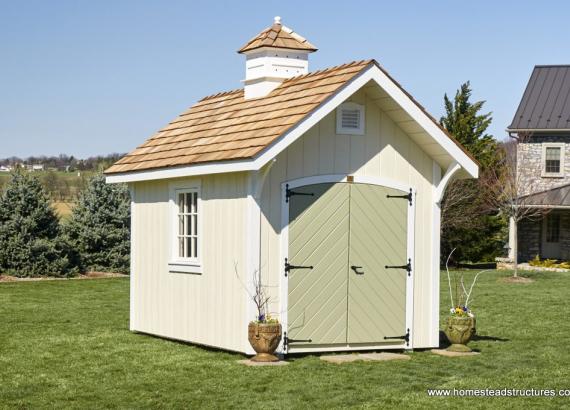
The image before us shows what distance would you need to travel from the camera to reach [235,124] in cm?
1412

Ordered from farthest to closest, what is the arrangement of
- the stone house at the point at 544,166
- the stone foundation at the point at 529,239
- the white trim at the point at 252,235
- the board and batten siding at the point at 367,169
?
the stone foundation at the point at 529,239 → the stone house at the point at 544,166 → the board and batten siding at the point at 367,169 → the white trim at the point at 252,235

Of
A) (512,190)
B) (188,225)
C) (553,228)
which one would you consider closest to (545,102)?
(553,228)

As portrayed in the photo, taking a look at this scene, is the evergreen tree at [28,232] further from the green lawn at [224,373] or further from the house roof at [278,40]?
the house roof at [278,40]

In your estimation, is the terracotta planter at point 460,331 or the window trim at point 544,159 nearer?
the terracotta planter at point 460,331

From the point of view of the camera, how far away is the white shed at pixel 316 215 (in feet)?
42.2

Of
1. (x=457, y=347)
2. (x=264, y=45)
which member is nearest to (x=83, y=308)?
(x=264, y=45)

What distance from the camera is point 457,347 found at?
45.1 feet

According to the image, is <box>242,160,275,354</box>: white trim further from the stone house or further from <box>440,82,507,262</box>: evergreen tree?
the stone house

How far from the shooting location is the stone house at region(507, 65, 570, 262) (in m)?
35.1

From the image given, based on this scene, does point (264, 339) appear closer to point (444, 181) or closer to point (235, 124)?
point (235, 124)

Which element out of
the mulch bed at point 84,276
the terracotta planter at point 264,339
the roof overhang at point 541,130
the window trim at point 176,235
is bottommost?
the mulch bed at point 84,276

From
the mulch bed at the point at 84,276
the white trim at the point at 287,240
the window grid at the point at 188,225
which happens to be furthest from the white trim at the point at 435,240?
the mulch bed at the point at 84,276

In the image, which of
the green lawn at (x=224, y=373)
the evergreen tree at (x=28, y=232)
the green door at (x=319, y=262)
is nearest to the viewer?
the green lawn at (x=224, y=373)

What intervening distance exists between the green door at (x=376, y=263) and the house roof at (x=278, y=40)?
3.04 metres
